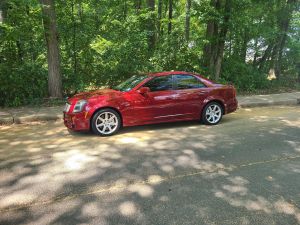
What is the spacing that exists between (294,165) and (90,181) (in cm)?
352

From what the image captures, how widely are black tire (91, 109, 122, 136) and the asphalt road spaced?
0.23m

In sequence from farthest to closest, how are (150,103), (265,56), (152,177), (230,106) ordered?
(265,56) < (230,106) < (150,103) < (152,177)

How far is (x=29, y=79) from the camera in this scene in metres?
10.8

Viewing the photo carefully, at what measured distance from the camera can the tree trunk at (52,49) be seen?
32.9 ft

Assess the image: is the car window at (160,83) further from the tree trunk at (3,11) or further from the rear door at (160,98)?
the tree trunk at (3,11)

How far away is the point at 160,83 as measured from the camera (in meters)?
7.59

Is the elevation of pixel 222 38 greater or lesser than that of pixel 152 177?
greater

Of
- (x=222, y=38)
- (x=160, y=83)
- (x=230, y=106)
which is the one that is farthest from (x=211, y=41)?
(x=160, y=83)

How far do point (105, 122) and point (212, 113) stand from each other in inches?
122

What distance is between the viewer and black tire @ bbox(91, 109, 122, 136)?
6.77m

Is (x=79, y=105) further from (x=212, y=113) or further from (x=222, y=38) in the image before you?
(x=222, y=38)

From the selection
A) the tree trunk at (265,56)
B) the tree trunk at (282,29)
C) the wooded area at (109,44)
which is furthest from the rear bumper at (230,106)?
the tree trunk at (265,56)

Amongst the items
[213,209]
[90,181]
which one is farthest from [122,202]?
[213,209]

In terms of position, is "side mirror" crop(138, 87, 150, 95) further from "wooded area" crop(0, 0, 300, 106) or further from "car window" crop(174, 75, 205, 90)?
"wooded area" crop(0, 0, 300, 106)
